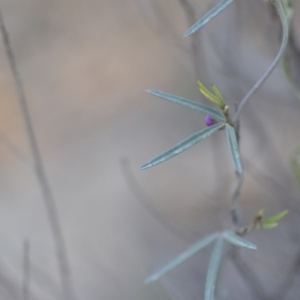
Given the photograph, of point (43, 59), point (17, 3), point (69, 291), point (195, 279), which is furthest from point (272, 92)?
point (17, 3)

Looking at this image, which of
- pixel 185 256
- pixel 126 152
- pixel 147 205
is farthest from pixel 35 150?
pixel 126 152

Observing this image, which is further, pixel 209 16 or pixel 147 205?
pixel 147 205

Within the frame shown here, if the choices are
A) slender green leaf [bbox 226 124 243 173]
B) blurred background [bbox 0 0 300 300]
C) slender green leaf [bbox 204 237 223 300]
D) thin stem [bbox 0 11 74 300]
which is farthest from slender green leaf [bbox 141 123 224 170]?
blurred background [bbox 0 0 300 300]

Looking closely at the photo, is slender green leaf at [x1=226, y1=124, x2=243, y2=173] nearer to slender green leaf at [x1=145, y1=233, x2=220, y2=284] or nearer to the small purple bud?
the small purple bud

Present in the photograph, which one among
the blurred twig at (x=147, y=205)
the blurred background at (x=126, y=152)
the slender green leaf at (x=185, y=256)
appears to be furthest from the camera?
the blurred background at (x=126, y=152)

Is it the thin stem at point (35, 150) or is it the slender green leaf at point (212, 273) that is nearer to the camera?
the slender green leaf at point (212, 273)

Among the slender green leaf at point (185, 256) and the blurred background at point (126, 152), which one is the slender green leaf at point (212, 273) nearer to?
the slender green leaf at point (185, 256)

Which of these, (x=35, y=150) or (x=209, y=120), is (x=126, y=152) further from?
(x=209, y=120)

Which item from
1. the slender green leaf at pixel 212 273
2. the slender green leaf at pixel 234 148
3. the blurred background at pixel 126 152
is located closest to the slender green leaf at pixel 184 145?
the slender green leaf at pixel 234 148
